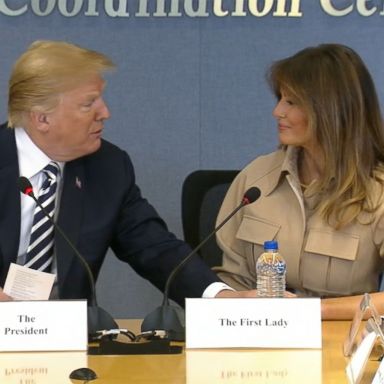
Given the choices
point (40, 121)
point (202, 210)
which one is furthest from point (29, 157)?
point (202, 210)

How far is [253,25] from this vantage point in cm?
439

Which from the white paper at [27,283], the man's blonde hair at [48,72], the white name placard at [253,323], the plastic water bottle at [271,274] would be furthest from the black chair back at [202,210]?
the white name placard at [253,323]

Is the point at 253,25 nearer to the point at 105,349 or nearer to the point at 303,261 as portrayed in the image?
the point at 303,261

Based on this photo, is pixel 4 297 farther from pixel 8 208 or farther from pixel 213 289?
pixel 213 289

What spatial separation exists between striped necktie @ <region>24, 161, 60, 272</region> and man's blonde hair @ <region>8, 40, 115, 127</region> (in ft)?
0.86

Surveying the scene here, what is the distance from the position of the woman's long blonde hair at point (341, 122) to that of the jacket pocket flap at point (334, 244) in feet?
0.14

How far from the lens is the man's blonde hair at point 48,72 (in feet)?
10.4

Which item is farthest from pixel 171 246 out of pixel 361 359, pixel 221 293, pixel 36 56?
pixel 361 359

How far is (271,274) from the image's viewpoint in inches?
120

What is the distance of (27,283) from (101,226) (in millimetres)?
430

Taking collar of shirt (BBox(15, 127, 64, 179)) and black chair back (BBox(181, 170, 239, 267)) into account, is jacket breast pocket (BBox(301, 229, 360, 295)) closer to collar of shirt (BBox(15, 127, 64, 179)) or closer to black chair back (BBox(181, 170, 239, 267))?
black chair back (BBox(181, 170, 239, 267))

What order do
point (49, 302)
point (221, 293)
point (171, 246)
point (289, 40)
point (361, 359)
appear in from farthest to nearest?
point (289, 40), point (171, 246), point (221, 293), point (49, 302), point (361, 359)

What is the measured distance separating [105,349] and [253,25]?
218 centimetres

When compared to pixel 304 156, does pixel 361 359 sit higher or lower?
lower
